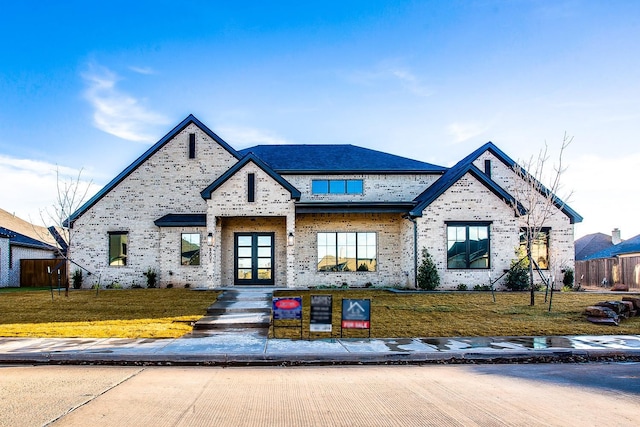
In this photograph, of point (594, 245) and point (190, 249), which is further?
point (594, 245)


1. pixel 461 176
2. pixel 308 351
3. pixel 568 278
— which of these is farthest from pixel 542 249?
pixel 308 351

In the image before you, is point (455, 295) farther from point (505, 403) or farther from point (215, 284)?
point (505, 403)

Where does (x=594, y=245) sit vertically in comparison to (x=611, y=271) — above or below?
above

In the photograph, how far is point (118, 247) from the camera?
24.0 m

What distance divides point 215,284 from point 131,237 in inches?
204

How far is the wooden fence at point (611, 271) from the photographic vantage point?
86.8ft

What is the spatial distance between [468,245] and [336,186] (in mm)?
7336

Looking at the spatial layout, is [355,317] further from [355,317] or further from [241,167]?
[241,167]

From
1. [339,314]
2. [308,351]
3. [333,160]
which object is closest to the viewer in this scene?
[308,351]

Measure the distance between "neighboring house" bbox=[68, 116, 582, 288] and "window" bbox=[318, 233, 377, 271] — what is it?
0.15ft

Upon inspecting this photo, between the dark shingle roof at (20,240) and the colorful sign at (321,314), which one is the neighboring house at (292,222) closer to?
the dark shingle roof at (20,240)

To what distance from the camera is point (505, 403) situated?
7172mm

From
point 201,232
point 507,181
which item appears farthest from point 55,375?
point 507,181

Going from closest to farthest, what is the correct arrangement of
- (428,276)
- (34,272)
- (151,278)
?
(428,276) → (151,278) → (34,272)
